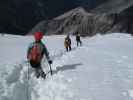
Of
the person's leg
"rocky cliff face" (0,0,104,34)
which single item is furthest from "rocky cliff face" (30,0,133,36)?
the person's leg

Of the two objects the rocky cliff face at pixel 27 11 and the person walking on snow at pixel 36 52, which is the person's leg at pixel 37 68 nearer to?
the person walking on snow at pixel 36 52

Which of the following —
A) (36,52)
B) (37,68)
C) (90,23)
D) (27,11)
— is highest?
(27,11)

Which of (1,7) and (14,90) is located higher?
(1,7)

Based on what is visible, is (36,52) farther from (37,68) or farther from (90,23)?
(90,23)

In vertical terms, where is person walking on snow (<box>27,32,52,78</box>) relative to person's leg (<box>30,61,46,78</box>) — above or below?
above

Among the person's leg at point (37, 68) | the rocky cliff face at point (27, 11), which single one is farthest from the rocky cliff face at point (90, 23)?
the person's leg at point (37, 68)

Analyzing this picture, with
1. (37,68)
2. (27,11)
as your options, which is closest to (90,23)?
(27,11)

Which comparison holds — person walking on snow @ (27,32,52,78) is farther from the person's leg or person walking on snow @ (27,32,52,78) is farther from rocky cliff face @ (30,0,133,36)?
rocky cliff face @ (30,0,133,36)

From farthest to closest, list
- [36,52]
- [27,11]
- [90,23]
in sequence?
[27,11] → [90,23] → [36,52]

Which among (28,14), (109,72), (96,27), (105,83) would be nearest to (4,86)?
(105,83)

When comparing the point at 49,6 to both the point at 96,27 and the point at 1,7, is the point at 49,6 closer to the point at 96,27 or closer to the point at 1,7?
the point at 1,7

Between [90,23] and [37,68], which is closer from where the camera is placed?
[37,68]

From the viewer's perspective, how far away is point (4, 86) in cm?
998

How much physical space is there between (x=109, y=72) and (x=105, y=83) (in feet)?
7.20
